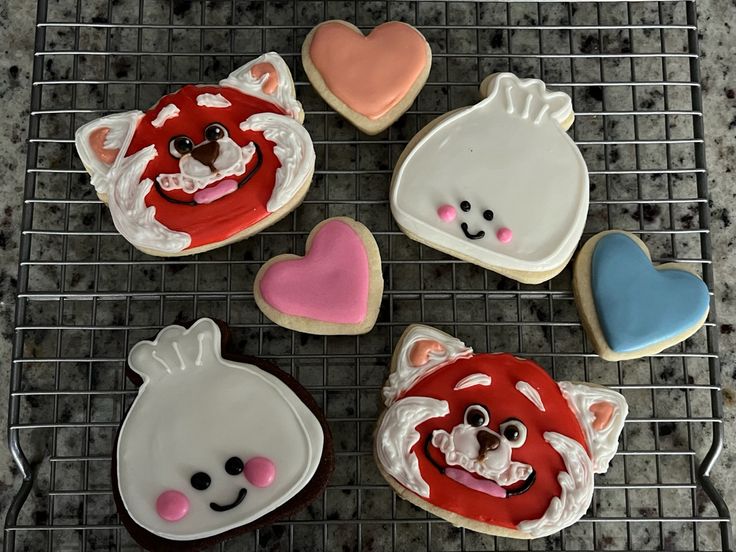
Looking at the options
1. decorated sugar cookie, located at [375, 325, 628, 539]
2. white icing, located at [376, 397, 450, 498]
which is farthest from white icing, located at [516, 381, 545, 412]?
white icing, located at [376, 397, 450, 498]

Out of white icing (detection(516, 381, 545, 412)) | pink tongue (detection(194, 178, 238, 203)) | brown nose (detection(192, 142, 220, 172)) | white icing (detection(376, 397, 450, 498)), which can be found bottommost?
white icing (detection(376, 397, 450, 498))

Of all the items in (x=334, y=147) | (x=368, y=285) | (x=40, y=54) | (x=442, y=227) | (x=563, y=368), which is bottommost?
(x=563, y=368)

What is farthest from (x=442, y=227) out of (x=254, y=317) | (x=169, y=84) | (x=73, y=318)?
(x=73, y=318)

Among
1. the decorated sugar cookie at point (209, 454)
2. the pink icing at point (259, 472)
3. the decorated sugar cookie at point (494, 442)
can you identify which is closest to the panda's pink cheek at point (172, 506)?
the decorated sugar cookie at point (209, 454)

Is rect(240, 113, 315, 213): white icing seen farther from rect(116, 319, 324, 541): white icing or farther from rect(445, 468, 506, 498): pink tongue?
rect(445, 468, 506, 498): pink tongue

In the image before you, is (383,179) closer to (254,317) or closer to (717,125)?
(254,317)

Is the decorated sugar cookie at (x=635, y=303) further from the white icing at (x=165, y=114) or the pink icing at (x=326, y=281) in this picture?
the white icing at (x=165, y=114)
